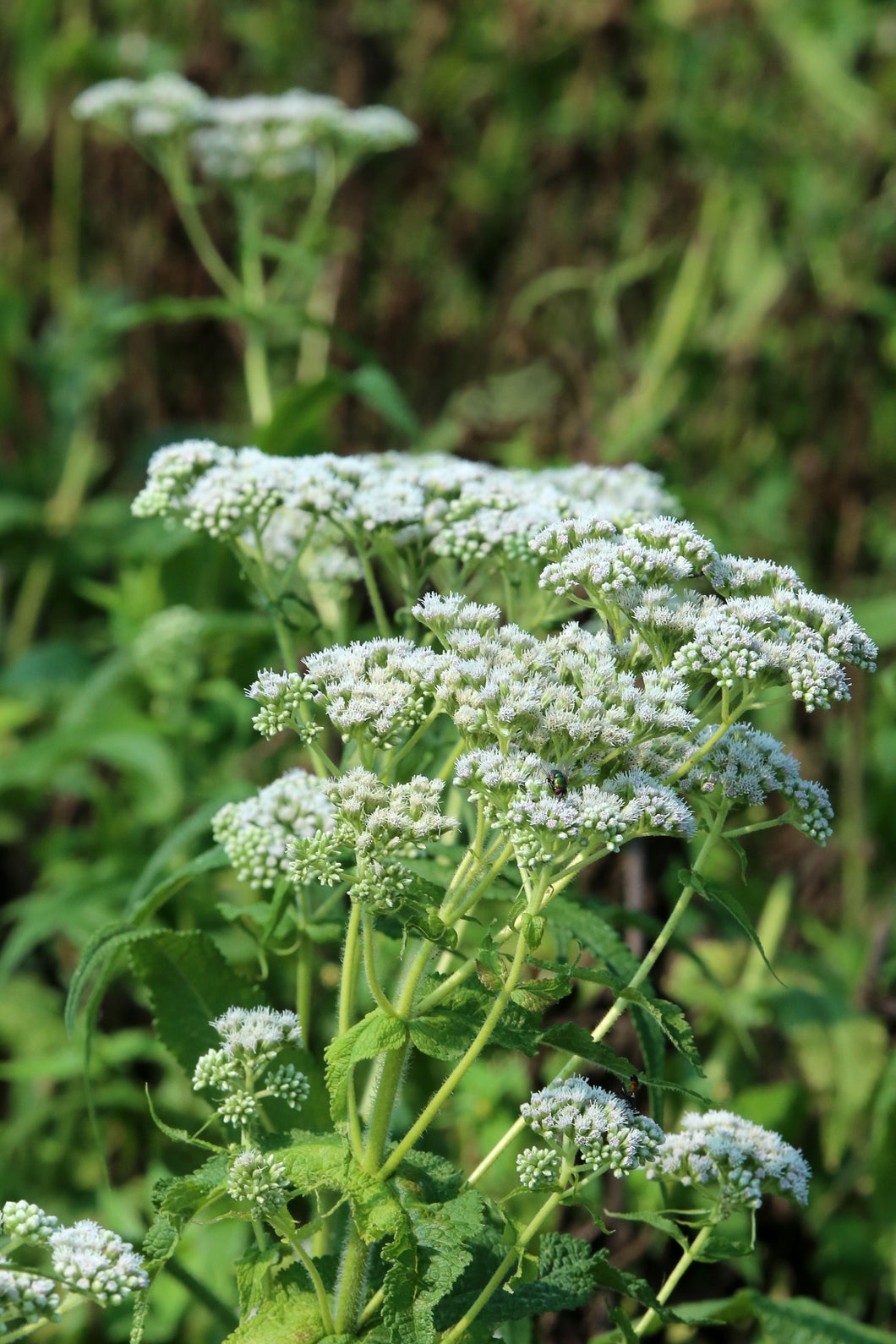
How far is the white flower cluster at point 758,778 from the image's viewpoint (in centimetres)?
207

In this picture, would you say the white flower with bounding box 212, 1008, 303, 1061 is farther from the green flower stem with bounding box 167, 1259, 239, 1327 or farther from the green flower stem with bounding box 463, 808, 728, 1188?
the green flower stem with bounding box 167, 1259, 239, 1327

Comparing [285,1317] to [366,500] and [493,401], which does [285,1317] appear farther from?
[493,401]

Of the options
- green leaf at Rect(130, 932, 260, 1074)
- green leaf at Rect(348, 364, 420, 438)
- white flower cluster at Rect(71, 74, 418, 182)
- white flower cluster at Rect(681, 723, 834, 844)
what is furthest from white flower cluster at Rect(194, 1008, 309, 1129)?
white flower cluster at Rect(71, 74, 418, 182)

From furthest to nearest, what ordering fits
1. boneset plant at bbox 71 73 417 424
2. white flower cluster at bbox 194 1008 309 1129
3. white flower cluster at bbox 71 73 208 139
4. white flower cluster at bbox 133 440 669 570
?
white flower cluster at bbox 71 73 208 139 < boneset plant at bbox 71 73 417 424 < white flower cluster at bbox 133 440 669 570 < white flower cluster at bbox 194 1008 309 1129

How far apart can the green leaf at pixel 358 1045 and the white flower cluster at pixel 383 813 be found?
0.88 feet

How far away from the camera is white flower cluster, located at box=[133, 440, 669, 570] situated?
267cm

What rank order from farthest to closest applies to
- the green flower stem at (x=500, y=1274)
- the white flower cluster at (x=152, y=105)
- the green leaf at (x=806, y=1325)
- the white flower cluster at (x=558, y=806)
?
the white flower cluster at (x=152, y=105), the green leaf at (x=806, y=1325), the green flower stem at (x=500, y=1274), the white flower cluster at (x=558, y=806)

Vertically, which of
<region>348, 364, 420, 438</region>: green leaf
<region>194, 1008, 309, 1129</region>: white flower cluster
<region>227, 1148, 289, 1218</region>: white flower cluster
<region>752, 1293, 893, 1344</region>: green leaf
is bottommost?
<region>227, 1148, 289, 1218</region>: white flower cluster

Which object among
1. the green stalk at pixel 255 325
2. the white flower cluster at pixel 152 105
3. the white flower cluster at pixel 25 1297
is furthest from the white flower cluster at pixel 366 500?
the white flower cluster at pixel 152 105

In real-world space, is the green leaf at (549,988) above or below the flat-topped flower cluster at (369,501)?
below

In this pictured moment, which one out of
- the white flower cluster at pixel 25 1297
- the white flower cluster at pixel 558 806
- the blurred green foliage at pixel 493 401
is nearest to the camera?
the white flower cluster at pixel 25 1297

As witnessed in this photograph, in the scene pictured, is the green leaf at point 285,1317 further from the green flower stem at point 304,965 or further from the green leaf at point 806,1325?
the green leaf at point 806,1325

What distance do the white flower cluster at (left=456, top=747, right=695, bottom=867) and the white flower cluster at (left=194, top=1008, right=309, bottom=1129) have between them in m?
0.53

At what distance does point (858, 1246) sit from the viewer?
4016 millimetres
